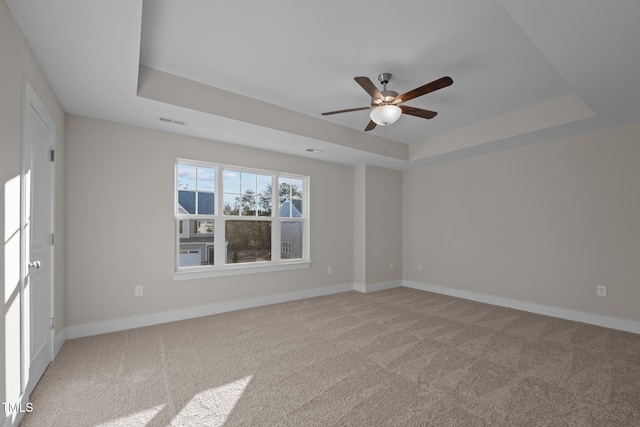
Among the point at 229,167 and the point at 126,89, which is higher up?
the point at 126,89

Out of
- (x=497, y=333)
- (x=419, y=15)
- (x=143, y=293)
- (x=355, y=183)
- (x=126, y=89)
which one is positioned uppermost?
(x=419, y=15)

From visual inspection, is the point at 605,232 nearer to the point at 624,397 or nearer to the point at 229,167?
→ the point at 624,397

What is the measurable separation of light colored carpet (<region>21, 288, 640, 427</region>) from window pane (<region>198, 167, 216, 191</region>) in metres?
1.78

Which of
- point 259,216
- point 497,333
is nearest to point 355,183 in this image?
point 259,216

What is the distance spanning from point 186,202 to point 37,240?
5.51ft

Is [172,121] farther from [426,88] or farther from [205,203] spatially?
[426,88]

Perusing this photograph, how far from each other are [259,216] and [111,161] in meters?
2.00

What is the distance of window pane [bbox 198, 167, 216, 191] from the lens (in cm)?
409

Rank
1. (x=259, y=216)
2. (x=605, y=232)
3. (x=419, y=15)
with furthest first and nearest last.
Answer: (x=259, y=216) < (x=605, y=232) < (x=419, y=15)

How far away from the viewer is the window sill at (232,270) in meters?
3.85

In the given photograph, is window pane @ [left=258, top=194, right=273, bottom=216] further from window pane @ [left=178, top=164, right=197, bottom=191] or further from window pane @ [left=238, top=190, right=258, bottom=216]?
window pane @ [left=178, top=164, right=197, bottom=191]

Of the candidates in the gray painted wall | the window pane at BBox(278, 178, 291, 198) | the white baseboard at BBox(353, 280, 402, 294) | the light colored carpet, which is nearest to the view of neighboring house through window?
the light colored carpet

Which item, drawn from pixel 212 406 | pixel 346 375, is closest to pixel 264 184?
pixel 346 375

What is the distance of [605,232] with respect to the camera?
146 inches
